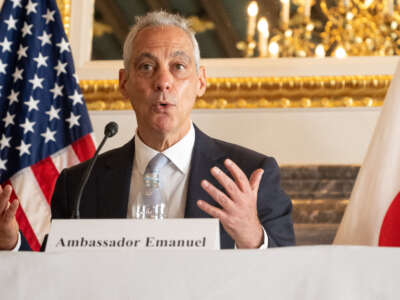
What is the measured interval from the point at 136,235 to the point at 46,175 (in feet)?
6.38

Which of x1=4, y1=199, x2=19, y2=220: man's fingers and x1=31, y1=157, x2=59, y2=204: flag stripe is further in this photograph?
x1=31, y1=157, x2=59, y2=204: flag stripe

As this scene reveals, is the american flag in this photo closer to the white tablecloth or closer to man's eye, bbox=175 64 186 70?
man's eye, bbox=175 64 186 70

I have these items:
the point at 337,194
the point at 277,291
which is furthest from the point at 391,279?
the point at 337,194

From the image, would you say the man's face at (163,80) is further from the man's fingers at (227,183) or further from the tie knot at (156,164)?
the man's fingers at (227,183)

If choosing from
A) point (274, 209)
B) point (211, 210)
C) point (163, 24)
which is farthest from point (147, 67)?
point (211, 210)

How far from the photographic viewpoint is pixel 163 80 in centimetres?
256

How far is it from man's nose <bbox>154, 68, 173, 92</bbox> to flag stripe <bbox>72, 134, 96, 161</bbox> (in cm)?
99

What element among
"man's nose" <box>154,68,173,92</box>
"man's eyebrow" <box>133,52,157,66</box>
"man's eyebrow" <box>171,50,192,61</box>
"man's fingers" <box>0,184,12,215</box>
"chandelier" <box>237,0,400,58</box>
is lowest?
"man's fingers" <box>0,184,12,215</box>

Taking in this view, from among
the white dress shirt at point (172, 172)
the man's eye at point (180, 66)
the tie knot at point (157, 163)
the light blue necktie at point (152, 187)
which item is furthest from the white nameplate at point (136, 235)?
the man's eye at point (180, 66)

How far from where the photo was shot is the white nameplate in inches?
61.6

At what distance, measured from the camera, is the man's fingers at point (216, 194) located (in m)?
1.77

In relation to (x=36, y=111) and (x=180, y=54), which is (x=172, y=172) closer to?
(x=180, y=54)

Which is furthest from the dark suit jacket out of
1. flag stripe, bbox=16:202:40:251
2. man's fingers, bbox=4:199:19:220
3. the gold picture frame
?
the gold picture frame

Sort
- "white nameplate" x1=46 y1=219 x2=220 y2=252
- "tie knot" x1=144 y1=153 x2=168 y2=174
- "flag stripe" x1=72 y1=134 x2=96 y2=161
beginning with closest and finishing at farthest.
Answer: "white nameplate" x1=46 y1=219 x2=220 y2=252
"tie knot" x1=144 y1=153 x2=168 y2=174
"flag stripe" x1=72 y1=134 x2=96 y2=161
